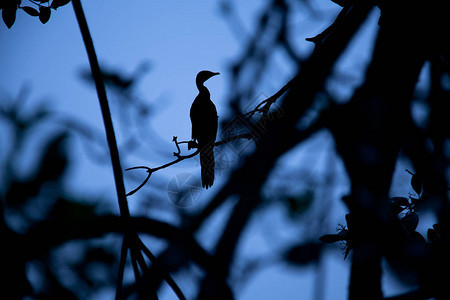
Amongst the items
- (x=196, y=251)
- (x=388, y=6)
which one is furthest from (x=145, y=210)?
(x=388, y=6)

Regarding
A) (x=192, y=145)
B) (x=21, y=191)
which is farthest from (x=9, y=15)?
(x=192, y=145)

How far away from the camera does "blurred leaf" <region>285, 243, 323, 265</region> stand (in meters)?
1.42

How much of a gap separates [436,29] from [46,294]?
1564mm

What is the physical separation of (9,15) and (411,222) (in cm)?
153

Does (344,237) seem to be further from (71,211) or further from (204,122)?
(204,122)

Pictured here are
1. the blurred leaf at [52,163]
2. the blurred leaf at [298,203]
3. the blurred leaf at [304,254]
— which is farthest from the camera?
the blurred leaf at [298,203]

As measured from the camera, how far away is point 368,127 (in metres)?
1.40

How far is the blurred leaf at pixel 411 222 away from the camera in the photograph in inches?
48.3

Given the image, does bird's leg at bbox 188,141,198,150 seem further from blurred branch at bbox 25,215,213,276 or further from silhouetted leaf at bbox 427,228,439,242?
silhouetted leaf at bbox 427,228,439,242

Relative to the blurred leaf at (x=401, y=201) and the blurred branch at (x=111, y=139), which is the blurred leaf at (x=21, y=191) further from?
the blurred leaf at (x=401, y=201)

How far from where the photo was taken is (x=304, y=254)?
57.7 inches

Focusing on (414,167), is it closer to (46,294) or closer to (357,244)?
(357,244)

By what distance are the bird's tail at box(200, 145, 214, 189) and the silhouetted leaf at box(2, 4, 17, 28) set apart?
94 centimetres

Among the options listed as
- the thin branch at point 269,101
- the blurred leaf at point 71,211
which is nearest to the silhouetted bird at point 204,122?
the thin branch at point 269,101
